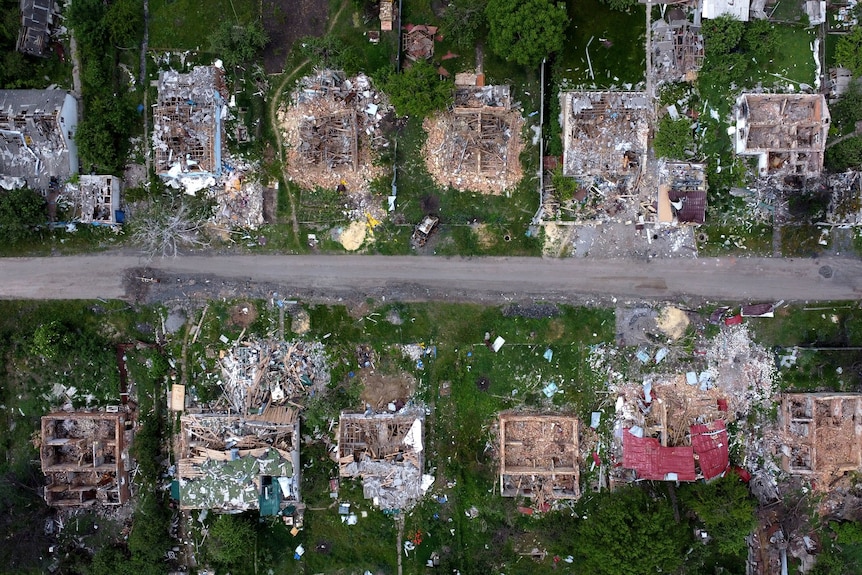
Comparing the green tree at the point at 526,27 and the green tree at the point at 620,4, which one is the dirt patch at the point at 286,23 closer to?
the green tree at the point at 526,27

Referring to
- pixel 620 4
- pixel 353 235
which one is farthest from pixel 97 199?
pixel 620 4

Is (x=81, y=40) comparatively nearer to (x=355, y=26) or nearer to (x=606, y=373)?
(x=355, y=26)

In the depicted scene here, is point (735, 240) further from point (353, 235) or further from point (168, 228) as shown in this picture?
point (168, 228)

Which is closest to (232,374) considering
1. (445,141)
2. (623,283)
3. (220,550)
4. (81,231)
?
(220,550)

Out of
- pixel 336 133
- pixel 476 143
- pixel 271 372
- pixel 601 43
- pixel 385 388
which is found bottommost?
pixel 385 388

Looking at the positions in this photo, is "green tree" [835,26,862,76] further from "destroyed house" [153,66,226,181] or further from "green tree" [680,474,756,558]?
"destroyed house" [153,66,226,181]

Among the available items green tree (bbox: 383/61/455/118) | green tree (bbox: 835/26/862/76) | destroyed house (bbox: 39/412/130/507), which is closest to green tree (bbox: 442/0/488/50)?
green tree (bbox: 383/61/455/118)
